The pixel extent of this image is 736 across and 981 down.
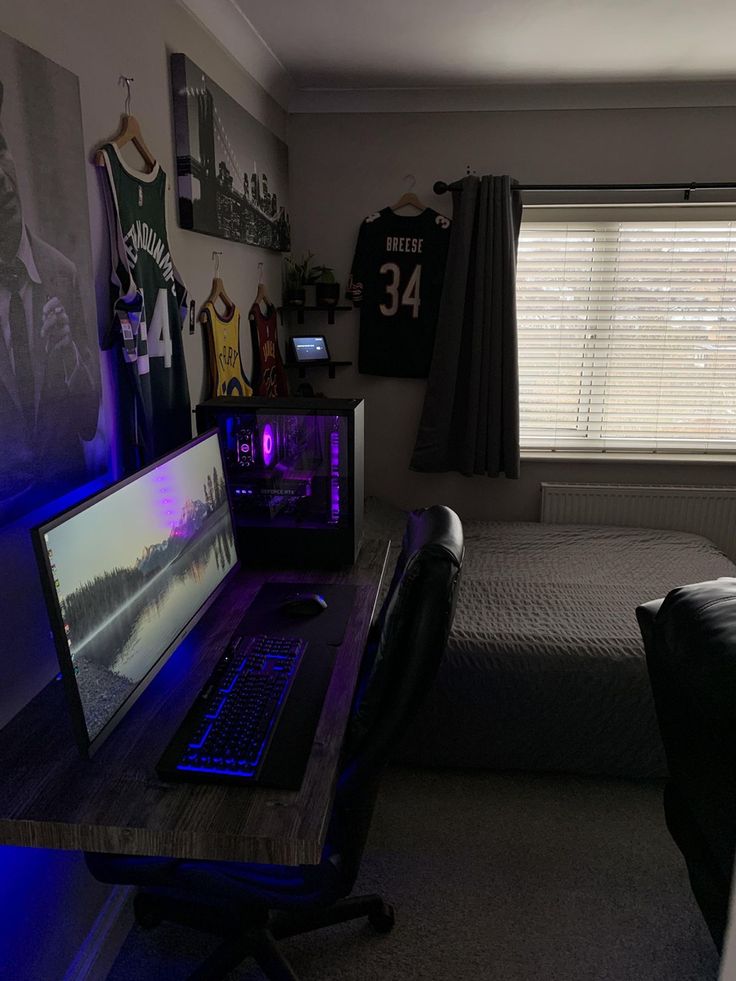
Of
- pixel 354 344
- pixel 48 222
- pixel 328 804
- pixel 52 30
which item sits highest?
pixel 52 30

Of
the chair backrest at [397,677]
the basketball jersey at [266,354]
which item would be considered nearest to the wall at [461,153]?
the basketball jersey at [266,354]

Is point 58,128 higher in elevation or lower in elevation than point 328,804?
higher

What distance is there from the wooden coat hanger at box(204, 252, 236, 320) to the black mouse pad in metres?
1.08

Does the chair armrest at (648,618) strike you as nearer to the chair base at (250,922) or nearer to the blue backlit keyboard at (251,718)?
the blue backlit keyboard at (251,718)

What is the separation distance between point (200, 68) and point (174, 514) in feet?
4.95

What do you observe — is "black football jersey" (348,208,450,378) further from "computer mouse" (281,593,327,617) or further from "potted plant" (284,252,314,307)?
"computer mouse" (281,593,327,617)

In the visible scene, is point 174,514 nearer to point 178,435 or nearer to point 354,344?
point 178,435

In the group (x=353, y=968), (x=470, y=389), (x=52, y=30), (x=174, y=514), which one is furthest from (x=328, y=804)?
(x=470, y=389)

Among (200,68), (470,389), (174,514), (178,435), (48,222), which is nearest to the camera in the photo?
(48,222)

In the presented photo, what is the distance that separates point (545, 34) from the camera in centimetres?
269

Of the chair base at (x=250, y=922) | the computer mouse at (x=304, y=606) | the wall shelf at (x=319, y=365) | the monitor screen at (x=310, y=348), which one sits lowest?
the chair base at (x=250, y=922)

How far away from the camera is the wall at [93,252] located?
1354mm

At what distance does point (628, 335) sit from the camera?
370 cm

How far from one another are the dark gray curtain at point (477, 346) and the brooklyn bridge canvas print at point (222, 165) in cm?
88
